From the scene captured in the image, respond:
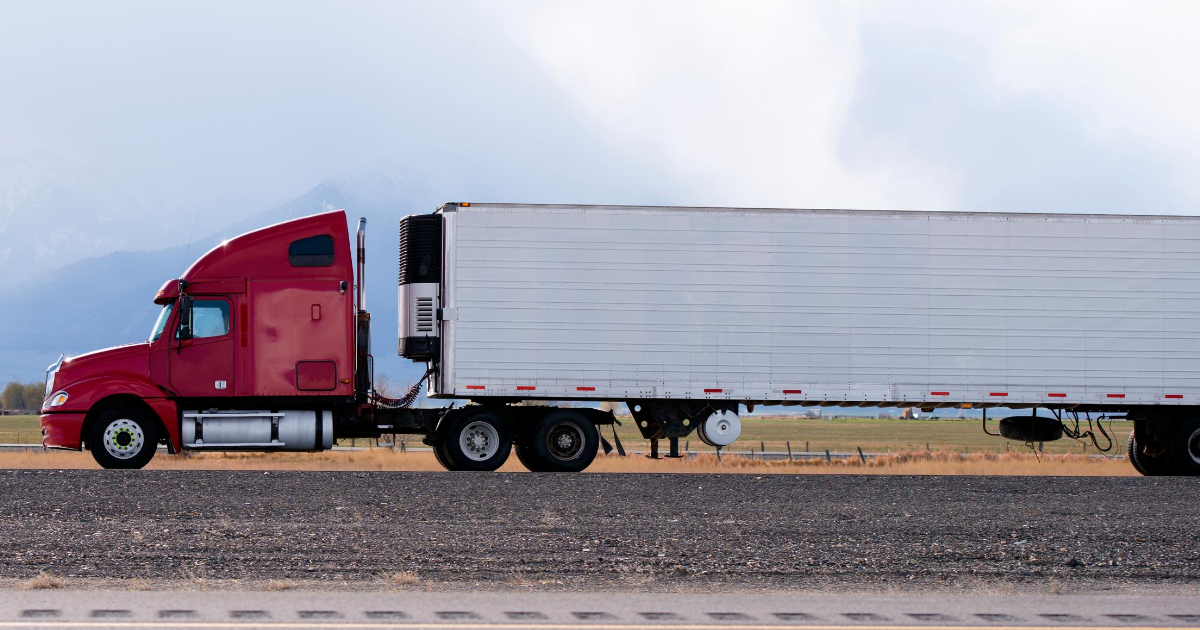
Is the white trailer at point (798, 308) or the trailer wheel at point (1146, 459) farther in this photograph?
the trailer wheel at point (1146, 459)

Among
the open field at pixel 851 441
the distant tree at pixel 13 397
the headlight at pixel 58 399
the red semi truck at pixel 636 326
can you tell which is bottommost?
the open field at pixel 851 441

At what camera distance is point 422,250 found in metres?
18.6

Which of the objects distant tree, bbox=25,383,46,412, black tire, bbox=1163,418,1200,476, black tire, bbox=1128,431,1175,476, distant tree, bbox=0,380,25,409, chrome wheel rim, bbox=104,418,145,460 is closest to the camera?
chrome wheel rim, bbox=104,418,145,460

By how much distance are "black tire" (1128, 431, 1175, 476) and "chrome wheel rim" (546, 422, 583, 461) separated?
30.2 feet

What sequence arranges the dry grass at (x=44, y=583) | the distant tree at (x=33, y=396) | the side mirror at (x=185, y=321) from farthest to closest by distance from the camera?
the distant tree at (x=33, y=396) < the side mirror at (x=185, y=321) < the dry grass at (x=44, y=583)

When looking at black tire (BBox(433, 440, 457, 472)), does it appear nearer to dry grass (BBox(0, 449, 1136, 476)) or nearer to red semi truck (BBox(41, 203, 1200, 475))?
red semi truck (BBox(41, 203, 1200, 475))

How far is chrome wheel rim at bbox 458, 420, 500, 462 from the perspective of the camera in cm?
1881

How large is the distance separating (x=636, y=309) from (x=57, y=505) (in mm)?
8352

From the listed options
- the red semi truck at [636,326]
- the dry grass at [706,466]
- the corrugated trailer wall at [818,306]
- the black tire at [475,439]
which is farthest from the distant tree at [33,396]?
the corrugated trailer wall at [818,306]

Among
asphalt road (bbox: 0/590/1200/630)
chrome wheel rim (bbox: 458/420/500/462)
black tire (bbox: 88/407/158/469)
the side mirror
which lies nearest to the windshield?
the side mirror

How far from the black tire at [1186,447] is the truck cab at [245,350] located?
12.7 metres

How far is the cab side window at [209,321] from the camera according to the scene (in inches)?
731

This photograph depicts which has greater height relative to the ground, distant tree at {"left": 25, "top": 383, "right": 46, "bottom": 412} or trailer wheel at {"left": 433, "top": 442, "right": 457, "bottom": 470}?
trailer wheel at {"left": 433, "top": 442, "right": 457, "bottom": 470}

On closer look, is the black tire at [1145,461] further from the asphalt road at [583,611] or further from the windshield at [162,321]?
the windshield at [162,321]
